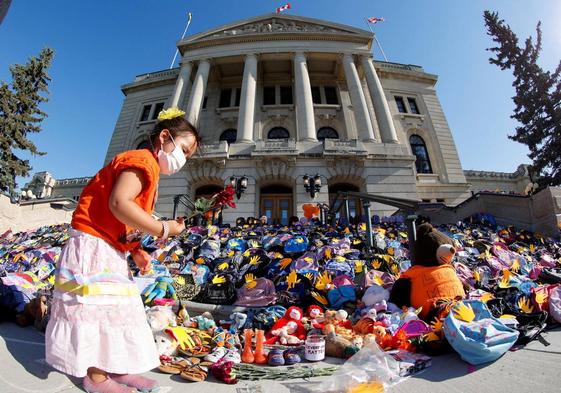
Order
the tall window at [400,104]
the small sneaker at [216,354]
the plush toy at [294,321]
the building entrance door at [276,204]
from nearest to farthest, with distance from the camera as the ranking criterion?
1. the small sneaker at [216,354]
2. the plush toy at [294,321]
3. the building entrance door at [276,204]
4. the tall window at [400,104]

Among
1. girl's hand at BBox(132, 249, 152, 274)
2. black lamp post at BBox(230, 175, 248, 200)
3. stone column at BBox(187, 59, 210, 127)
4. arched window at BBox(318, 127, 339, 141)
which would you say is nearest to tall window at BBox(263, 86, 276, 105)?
arched window at BBox(318, 127, 339, 141)

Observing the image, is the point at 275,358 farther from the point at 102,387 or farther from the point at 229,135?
the point at 229,135

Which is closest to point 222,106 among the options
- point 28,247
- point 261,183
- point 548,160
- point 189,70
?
point 189,70

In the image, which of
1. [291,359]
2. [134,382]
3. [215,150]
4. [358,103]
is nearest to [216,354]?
[291,359]

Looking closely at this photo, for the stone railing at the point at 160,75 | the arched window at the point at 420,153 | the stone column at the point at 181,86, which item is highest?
the stone railing at the point at 160,75

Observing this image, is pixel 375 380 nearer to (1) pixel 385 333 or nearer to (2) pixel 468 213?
(1) pixel 385 333

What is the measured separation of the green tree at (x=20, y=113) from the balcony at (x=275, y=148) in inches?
645

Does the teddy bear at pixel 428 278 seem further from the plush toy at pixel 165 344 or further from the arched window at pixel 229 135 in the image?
the arched window at pixel 229 135

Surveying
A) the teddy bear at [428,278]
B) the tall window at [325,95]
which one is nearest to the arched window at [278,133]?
the tall window at [325,95]

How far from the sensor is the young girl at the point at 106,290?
1.50 m

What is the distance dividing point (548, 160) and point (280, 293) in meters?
20.5

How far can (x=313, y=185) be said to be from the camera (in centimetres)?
1653

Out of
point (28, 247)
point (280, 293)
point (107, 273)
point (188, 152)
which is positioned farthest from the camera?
point (28, 247)

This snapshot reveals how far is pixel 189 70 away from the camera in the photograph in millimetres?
23078
